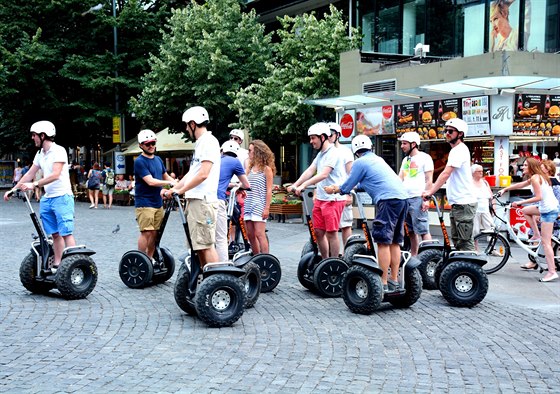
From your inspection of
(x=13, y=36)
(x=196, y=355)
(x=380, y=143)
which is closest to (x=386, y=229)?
(x=196, y=355)

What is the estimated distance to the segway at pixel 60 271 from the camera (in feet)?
25.8

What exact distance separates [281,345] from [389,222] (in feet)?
6.62

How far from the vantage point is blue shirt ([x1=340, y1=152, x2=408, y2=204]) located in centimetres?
750

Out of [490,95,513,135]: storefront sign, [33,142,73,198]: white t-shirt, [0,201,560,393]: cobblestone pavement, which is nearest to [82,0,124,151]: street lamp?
[490,95,513,135]: storefront sign

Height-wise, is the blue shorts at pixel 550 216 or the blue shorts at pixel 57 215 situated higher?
the blue shorts at pixel 57 215

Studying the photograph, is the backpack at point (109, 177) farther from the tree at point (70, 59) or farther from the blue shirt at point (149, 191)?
the blue shirt at point (149, 191)

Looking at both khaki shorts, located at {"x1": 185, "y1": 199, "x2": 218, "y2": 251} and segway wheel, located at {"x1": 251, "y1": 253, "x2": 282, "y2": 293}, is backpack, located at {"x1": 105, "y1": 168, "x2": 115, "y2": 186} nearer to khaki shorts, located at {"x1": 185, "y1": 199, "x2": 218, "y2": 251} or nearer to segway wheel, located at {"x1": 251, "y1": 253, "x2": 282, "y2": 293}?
segway wheel, located at {"x1": 251, "y1": 253, "x2": 282, "y2": 293}

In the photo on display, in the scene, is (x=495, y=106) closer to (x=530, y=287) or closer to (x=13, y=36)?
(x=530, y=287)

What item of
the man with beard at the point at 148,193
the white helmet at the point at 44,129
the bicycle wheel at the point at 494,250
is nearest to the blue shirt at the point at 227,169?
the man with beard at the point at 148,193

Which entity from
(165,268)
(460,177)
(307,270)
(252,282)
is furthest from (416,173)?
(165,268)

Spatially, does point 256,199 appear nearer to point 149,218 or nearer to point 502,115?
point 149,218

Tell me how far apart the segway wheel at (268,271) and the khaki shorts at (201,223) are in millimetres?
1772

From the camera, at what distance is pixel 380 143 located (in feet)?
59.6

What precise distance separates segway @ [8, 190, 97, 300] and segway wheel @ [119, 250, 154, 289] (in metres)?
0.66
